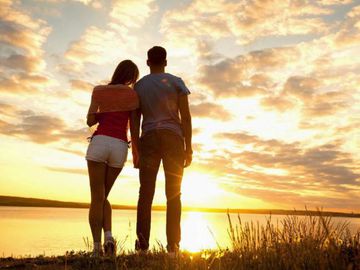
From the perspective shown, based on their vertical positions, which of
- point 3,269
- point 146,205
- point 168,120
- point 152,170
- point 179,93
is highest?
point 179,93

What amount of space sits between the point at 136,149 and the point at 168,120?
64cm

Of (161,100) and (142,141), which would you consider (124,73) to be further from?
(142,141)

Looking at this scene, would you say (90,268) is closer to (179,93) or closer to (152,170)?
(152,170)

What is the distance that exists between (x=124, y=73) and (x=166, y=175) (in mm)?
1626

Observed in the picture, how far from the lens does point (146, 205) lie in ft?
20.8

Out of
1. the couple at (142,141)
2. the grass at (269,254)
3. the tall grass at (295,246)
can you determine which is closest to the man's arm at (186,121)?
the couple at (142,141)

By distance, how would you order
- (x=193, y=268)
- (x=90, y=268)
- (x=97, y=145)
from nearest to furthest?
(x=193, y=268), (x=90, y=268), (x=97, y=145)

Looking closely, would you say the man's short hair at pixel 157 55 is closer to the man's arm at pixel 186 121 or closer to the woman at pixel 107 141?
the woman at pixel 107 141

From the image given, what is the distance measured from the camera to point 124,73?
6422 mm

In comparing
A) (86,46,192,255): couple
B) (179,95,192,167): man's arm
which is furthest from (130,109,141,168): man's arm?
(179,95,192,167): man's arm

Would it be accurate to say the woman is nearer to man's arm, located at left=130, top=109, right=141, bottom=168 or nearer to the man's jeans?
man's arm, located at left=130, top=109, right=141, bottom=168

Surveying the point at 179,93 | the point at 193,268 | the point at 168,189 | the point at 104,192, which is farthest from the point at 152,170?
the point at 193,268

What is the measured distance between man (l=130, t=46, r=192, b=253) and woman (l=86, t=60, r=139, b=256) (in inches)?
7.8

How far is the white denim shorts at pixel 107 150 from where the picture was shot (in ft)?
19.6
